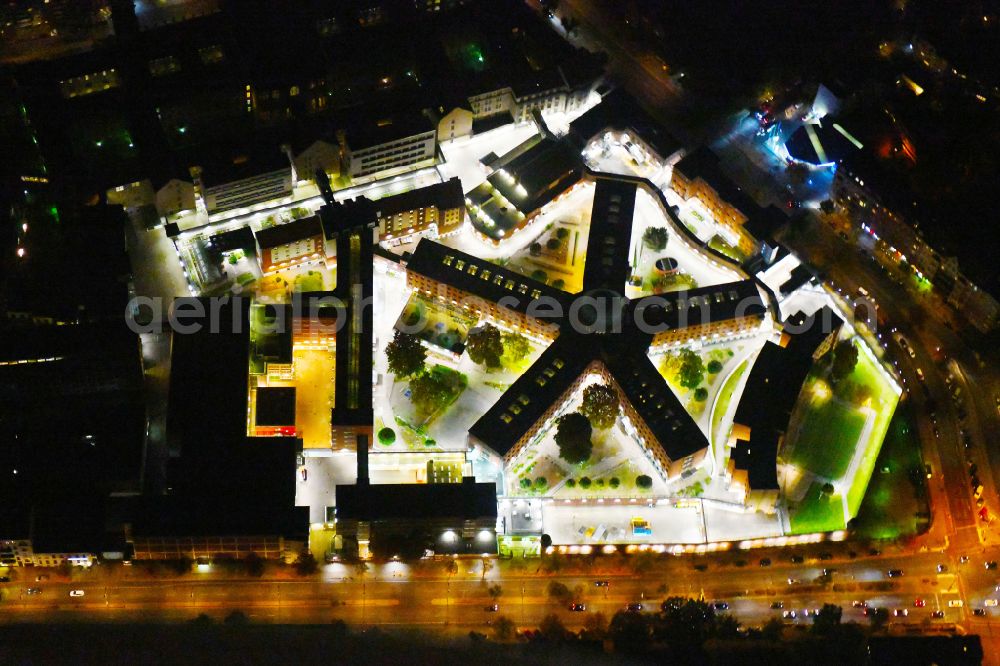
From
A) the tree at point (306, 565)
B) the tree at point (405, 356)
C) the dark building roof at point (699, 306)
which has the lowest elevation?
the tree at point (306, 565)

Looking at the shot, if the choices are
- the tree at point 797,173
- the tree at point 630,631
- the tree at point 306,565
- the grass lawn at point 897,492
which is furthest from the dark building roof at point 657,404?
the tree at point 306,565

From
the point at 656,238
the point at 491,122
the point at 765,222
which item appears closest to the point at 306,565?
the point at 656,238

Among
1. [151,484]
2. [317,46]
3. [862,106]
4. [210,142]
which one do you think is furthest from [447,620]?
[862,106]

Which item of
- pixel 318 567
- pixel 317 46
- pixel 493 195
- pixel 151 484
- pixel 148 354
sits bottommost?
pixel 318 567

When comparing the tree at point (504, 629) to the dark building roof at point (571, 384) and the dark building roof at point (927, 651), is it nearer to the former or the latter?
the dark building roof at point (571, 384)

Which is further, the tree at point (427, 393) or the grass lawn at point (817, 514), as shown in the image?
the tree at point (427, 393)

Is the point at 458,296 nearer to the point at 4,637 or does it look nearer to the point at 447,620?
the point at 447,620
